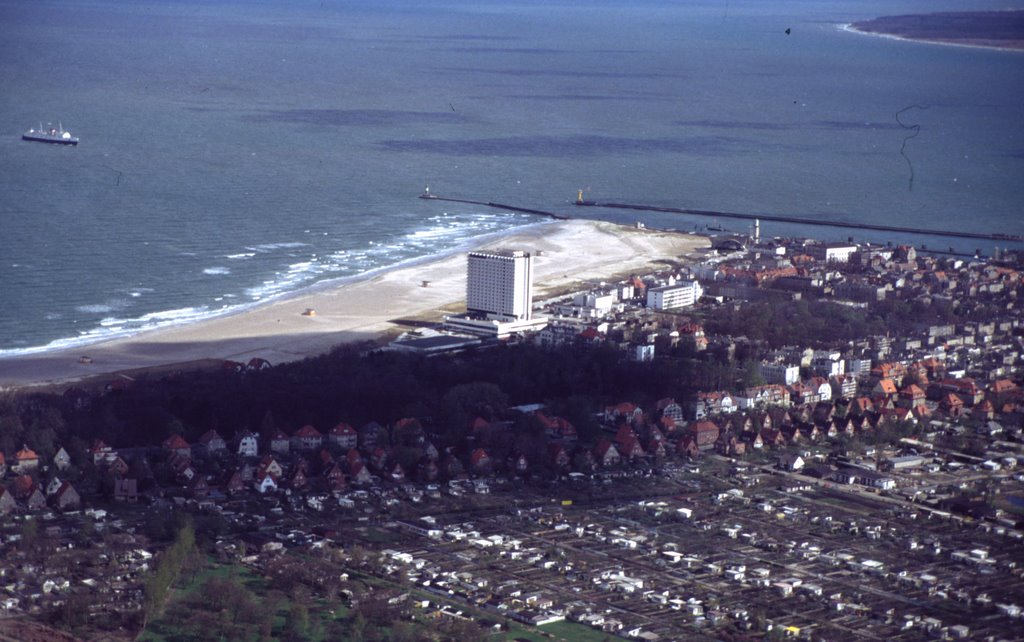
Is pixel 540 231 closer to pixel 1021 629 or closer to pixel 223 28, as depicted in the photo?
pixel 1021 629

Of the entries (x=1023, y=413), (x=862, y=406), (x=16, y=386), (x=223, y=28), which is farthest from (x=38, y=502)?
(x=223, y=28)

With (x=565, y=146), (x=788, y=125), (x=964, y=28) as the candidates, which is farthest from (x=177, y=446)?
(x=964, y=28)

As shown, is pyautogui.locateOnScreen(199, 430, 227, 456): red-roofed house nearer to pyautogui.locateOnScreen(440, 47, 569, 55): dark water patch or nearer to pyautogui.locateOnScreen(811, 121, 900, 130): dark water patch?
pyautogui.locateOnScreen(811, 121, 900, 130): dark water patch

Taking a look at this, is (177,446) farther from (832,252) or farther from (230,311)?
(832,252)

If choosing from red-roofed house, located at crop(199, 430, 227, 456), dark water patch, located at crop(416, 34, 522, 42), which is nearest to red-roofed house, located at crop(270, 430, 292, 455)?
red-roofed house, located at crop(199, 430, 227, 456)

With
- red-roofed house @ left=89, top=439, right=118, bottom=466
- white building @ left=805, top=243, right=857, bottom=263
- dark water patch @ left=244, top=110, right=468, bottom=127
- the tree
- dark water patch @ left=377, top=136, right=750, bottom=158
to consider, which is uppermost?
dark water patch @ left=244, top=110, right=468, bottom=127
